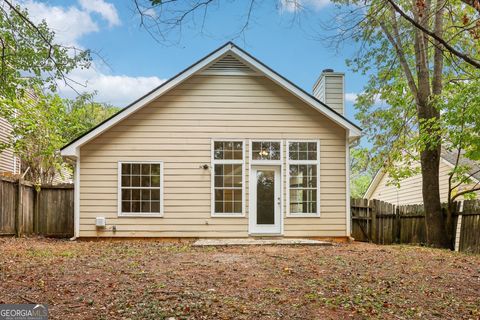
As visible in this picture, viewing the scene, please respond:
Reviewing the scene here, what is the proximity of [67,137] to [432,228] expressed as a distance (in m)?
17.7

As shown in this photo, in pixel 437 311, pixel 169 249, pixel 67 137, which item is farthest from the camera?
pixel 67 137

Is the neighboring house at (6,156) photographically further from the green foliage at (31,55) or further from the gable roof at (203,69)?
the green foliage at (31,55)

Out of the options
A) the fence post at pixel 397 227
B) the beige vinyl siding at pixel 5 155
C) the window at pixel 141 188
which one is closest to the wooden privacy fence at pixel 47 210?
the window at pixel 141 188

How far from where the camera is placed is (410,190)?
19.1m

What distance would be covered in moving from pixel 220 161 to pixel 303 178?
2.21 m

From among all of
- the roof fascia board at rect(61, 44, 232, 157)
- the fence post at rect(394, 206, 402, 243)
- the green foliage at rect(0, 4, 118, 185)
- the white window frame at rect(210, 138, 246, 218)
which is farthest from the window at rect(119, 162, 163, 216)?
the fence post at rect(394, 206, 402, 243)

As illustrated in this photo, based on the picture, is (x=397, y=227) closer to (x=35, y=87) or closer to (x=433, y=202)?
(x=433, y=202)

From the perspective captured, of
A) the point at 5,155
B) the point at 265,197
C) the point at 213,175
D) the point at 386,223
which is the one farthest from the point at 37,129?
the point at 386,223

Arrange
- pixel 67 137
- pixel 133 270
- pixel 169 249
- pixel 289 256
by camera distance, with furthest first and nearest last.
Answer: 1. pixel 67 137
2. pixel 169 249
3. pixel 289 256
4. pixel 133 270

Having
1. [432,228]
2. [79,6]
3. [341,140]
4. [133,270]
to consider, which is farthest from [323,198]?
[79,6]

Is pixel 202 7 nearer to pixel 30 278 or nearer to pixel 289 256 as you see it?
pixel 30 278

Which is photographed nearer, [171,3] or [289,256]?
[171,3]

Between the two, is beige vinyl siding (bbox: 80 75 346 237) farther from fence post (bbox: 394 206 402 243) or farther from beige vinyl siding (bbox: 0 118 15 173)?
beige vinyl siding (bbox: 0 118 15 173)

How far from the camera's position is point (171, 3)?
13.4 feet
